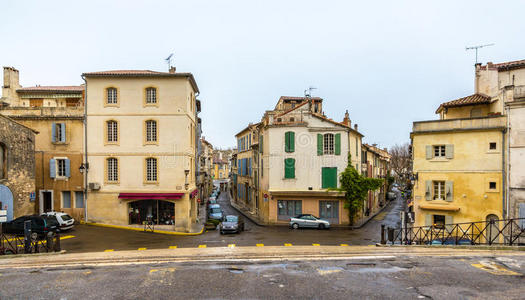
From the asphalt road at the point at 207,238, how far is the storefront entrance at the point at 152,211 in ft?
6.20

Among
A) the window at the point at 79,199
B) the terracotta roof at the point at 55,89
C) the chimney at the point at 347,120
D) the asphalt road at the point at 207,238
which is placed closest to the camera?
the asphalt road at the point at 207,238

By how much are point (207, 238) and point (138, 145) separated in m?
9.47

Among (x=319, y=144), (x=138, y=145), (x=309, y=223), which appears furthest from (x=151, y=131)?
(x=309, y=223)

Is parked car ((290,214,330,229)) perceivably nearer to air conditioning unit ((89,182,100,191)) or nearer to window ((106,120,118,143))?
air conditioning unit ((89,182,100,191))

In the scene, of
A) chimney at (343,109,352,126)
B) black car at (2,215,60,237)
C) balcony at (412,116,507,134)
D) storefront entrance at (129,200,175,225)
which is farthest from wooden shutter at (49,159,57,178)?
balcony at (412,116,507,134)

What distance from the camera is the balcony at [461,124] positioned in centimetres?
2156

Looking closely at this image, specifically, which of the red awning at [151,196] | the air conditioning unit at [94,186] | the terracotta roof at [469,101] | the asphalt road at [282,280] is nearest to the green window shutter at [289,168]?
the red awning at [151,196]

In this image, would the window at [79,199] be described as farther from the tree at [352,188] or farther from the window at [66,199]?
the tree at [352,188]

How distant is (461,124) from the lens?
74.4 feet

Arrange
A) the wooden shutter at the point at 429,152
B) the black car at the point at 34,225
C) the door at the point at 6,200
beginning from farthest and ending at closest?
the wooden shutter at the point at 429,152
the door at the point at 6,200
the black car at the point at 34,225

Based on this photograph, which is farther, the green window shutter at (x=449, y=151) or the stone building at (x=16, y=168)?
the green window shutter at (x=449, y=151)

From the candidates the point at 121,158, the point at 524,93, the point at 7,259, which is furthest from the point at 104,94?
the point at 524,93

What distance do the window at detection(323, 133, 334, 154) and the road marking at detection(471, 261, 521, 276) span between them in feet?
57.8

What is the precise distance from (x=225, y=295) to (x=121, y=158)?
19.3m
